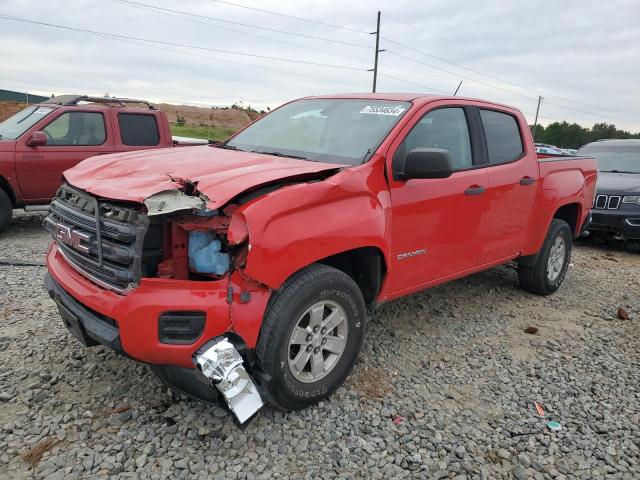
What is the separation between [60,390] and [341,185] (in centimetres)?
211

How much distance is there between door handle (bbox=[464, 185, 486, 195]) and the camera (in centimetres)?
382

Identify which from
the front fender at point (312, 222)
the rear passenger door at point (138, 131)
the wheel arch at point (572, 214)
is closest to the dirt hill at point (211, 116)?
the rear passenger door at point (138, 131)

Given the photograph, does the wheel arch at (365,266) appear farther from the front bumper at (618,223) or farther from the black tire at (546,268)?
the front bumper at (618,223)

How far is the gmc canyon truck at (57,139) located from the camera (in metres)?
6.90

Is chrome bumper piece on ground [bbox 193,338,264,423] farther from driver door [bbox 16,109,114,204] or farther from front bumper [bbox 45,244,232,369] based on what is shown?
driver door [bbox 16,109,114,204]

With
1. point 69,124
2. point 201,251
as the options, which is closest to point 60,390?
point 201,251

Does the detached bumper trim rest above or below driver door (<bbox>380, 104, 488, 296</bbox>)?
below

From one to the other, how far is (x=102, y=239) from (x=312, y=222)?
1106 mm

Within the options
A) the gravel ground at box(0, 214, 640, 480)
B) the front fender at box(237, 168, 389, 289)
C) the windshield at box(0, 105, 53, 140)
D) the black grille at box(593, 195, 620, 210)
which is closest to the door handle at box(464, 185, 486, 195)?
the front fender at box(237, 168, 389, 289)

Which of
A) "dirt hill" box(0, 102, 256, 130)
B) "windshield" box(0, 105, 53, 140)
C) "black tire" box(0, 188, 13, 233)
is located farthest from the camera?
"dirt hill" box(0, 102, 256, 130)

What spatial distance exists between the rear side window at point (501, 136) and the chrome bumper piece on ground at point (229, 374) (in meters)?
2.83

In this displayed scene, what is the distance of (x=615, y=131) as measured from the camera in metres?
76.1

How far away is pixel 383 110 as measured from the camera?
3.61 metres

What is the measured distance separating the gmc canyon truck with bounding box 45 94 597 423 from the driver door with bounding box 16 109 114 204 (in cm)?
433
